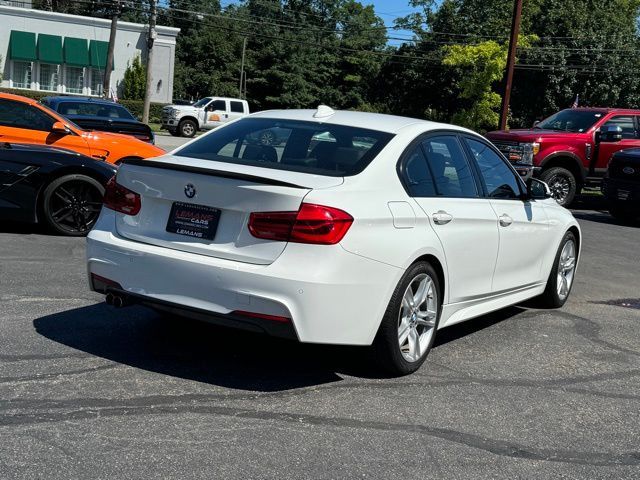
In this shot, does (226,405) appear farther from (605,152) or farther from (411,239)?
(605,152)

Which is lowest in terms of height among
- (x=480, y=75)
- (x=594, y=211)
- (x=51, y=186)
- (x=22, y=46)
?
(x=594, y=211)

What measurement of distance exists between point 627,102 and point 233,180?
56302 mm

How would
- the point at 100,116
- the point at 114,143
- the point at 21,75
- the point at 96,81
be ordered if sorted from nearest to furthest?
the point at 114,143 < the point at 100,116 < the point at 21,75 < the point at 96,81

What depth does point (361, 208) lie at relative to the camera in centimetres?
476

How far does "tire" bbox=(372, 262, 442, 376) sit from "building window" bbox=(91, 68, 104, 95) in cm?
5132

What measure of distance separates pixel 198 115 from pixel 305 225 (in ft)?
122

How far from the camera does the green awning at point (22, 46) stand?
166ft

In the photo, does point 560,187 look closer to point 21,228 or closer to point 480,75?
point 21,228

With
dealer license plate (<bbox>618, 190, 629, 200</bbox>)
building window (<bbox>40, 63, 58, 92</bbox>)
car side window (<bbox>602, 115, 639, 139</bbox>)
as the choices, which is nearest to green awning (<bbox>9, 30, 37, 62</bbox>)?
→ building window (<bbox>40, 63, 58, 92</bbox>)

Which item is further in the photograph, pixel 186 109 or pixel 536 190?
pixel 186 109

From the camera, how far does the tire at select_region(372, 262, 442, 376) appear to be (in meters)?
4.96

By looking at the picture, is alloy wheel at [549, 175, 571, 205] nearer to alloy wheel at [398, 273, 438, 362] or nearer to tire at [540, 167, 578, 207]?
tire at [540, 167, 578, 207]

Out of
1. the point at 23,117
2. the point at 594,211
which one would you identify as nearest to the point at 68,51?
the point at 594,211

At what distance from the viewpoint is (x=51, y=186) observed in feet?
30.6
